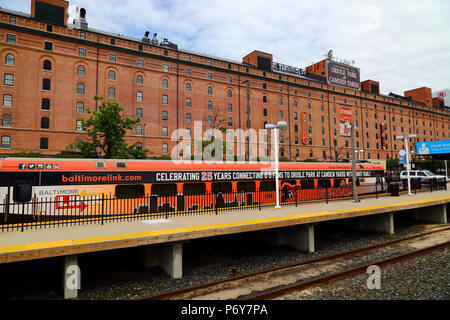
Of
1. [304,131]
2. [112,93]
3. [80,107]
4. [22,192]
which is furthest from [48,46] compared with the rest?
[304,131]

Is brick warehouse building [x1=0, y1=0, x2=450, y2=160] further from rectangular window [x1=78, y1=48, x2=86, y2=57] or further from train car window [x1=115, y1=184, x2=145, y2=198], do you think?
train car window [x1=115, y1=184, x2=145, y2=198]

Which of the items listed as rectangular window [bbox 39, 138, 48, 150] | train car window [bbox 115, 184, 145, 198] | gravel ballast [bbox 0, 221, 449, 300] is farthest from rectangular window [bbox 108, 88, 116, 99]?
gravel ballast [bbox 0, 221, 449, 300]

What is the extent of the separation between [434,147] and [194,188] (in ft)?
128

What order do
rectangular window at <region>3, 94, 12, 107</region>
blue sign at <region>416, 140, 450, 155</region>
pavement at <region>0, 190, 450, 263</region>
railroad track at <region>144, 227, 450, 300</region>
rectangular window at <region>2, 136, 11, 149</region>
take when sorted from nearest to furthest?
pavement at <region>0, 190, 450, 263</region>
railroad track at <region>144, 227, 450, 300</region>
blue sign at <region>416, 140, 450, 155</region>
rectangular window at <region>2, 136, 11, 149</region>
rectangular window at <region>3, 94, 12, 107</region>

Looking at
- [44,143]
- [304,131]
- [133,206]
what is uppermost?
[304,131]

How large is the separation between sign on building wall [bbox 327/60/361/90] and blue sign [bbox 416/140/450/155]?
45.1ft

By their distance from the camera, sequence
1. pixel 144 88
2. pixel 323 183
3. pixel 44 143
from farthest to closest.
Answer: pixel 144 88
pixel 44 143
pixel 323 183

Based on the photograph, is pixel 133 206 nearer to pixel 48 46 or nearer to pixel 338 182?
pixel 338 182

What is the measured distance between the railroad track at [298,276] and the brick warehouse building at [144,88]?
26065 millimetres

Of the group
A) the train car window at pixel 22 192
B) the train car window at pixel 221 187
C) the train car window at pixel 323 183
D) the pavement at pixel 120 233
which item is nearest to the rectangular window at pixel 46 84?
the train car window at pixel 22 192

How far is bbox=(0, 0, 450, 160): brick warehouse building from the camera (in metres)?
40.8

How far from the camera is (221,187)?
17.3 m

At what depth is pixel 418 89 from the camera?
326ft
